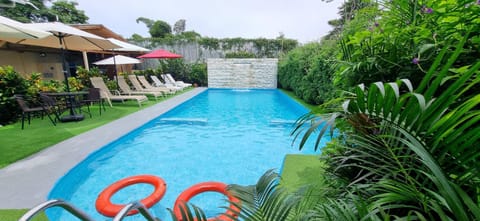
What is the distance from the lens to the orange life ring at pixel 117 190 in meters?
2.80

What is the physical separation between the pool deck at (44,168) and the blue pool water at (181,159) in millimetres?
135

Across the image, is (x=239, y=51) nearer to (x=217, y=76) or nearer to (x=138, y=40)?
(x=217, y=76)

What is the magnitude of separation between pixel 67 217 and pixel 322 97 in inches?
280

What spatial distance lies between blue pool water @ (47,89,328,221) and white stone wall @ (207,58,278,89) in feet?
28.3

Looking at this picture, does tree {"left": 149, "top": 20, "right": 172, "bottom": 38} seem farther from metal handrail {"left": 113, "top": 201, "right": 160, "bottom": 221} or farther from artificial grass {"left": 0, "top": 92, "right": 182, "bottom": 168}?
metal handrail {"left": 113, "top": 201, "right": 160, "bottom": 221}

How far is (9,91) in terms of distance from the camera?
19.9 feet

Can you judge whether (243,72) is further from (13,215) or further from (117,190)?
(13,215)

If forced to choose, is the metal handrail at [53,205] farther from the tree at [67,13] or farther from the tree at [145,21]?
the tree at [145,21]

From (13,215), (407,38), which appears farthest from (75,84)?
(407,38)

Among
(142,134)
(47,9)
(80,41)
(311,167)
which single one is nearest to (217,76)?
(80,41)

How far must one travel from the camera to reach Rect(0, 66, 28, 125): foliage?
5941mm

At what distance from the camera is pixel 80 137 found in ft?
16.3

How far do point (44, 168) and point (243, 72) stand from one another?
13.9 metres

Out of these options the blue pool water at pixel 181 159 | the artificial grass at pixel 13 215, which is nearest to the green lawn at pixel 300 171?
the blue pool water at pixel 181 159
